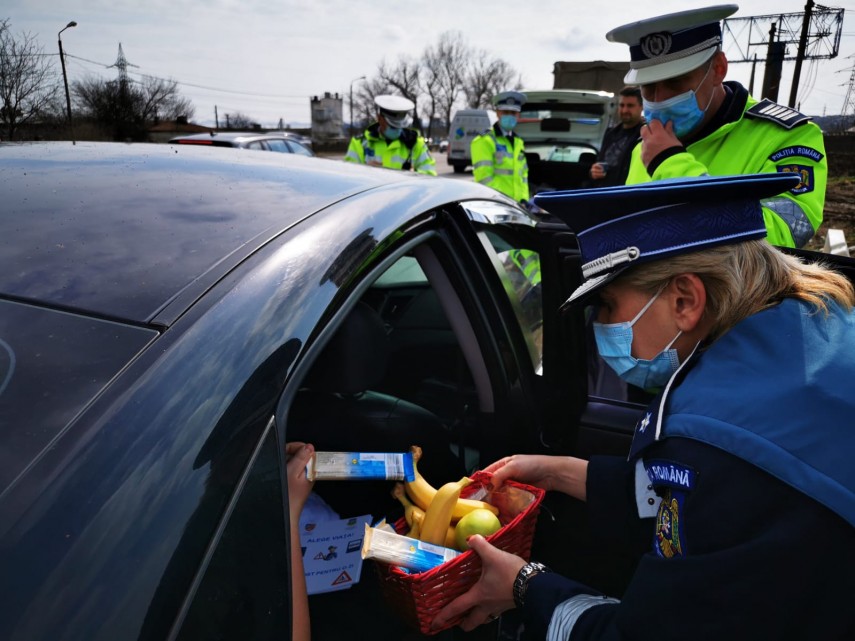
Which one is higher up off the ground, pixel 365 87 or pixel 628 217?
pixel 365 87

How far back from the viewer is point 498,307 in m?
1.82

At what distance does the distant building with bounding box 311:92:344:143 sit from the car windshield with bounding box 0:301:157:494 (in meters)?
64.0

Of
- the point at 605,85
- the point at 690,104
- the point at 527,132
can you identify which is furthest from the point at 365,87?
the point at 690,104

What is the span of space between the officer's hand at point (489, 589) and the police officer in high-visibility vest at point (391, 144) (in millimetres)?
5562

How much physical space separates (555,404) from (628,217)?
0.81 m

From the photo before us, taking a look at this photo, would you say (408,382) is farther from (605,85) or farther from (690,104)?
(605,85)

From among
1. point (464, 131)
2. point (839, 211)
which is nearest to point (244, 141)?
point (839, 211)

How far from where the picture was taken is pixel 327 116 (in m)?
69.6

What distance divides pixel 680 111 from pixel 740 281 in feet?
5.08

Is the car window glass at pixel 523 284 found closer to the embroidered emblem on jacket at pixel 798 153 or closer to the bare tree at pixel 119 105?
the embroidered emblem on jacket at pixel 798 153

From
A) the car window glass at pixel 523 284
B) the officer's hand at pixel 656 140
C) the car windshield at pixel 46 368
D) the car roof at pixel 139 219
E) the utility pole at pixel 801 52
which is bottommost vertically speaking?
the car window glass at pixel 523 284

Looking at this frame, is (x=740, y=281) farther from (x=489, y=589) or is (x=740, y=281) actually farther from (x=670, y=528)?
(x=489, y=589)

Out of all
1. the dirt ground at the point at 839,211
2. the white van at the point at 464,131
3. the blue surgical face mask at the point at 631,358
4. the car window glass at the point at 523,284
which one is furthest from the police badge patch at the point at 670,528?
the white van at the point at 464,131

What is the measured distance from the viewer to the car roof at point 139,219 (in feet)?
3.08
